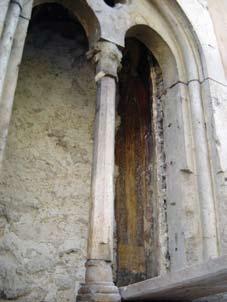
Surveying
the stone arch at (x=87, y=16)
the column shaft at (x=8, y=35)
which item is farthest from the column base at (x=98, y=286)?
the stone arch at (x=87, y=16)

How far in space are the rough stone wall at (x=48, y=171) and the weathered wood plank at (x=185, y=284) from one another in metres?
1.38

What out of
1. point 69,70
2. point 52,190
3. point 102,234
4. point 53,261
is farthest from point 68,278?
point 69,70

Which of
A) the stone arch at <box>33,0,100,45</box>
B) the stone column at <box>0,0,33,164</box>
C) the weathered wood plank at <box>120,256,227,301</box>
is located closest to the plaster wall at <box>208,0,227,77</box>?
the stone arch at <box>33,0,100,45</box>

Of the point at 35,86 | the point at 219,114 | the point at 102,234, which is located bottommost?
the point at 102,234

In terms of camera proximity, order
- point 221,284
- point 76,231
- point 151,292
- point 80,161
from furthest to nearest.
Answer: point 80,161
point 76,231
point 151,292
point 221,284

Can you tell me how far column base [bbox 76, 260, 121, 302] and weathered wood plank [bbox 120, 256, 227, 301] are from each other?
0.12m

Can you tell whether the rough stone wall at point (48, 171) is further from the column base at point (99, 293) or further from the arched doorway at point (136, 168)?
the column base at point (99, 293)

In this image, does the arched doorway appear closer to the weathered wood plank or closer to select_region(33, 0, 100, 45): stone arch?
select_region(33, 0, 100, 45): stone arch

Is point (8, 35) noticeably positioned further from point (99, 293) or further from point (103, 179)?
point (99, 293)

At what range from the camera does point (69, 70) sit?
16.2ft

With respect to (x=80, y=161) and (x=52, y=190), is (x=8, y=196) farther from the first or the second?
(x=80, y=161)

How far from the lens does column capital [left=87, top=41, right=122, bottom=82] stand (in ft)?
11.9

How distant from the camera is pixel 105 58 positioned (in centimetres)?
367

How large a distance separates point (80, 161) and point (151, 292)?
236cm
